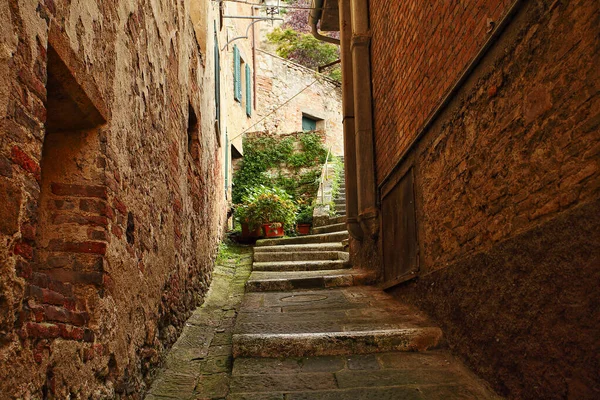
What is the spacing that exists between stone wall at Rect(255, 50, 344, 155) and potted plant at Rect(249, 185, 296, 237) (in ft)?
24.0

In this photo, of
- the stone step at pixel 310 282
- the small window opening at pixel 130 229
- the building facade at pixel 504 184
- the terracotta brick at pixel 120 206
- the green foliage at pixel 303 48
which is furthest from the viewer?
the green foliage at pixel 303 48

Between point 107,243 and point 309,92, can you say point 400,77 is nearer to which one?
point 107,243

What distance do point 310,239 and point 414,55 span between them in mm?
5031

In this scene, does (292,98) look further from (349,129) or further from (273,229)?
(349,129)

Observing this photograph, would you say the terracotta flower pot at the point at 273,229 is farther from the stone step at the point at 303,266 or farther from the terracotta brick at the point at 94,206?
the terracotta brick at the point at 94,206

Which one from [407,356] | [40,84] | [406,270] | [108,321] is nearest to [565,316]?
[407,356]

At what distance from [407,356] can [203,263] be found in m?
3.07

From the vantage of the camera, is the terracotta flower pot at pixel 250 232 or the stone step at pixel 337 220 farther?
the stone step at pixel 337 220

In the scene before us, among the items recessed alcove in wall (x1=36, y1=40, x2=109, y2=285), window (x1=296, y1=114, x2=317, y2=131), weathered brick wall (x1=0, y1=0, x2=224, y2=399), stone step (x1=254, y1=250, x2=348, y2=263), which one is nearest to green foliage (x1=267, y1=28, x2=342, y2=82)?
window (x1=296, y1=114, x2=317, y2=131)

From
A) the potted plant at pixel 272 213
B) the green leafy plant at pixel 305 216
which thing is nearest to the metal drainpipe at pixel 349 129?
the potted plant at pixel 272 213

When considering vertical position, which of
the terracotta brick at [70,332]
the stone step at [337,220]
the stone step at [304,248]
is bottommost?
the terracotta brick at [70,332]

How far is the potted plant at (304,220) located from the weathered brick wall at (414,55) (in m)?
4.88

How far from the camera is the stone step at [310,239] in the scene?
8.80m

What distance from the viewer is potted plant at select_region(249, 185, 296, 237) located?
31.9 ft
